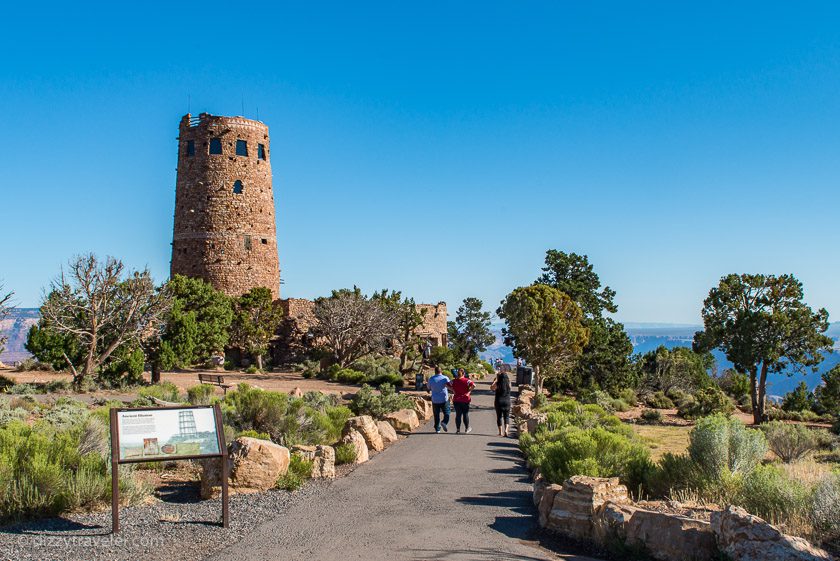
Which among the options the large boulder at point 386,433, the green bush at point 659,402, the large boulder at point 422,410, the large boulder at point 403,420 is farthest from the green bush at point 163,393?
the green bush at point 659,402

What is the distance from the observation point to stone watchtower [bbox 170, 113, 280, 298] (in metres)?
39.5

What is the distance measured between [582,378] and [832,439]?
645 inches

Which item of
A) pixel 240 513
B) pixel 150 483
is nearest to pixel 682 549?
pixel 240 513

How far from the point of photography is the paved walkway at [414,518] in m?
6.98

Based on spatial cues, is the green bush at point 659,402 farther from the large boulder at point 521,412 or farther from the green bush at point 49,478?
the green bush at point 49,478

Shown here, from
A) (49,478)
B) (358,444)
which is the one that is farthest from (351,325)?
(49,478)

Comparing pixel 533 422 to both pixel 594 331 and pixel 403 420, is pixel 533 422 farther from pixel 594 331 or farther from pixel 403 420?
pixel 594 331

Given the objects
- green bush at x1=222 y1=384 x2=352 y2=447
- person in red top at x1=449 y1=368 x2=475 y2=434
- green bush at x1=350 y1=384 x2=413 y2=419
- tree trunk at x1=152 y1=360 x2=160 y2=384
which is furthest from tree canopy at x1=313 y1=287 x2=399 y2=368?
green bush at x1=222 y1=384 x2=352 y2=447

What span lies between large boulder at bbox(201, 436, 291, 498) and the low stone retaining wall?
11.3 ft

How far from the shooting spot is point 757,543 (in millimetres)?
6062

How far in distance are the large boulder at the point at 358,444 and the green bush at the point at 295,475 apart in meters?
1.58

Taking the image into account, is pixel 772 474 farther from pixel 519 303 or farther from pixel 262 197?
pixel 262 197

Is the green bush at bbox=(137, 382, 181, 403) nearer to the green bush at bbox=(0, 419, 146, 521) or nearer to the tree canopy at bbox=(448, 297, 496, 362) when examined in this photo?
the green bush at bbox=(0, 419, 146, 521)

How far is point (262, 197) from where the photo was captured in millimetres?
40625
